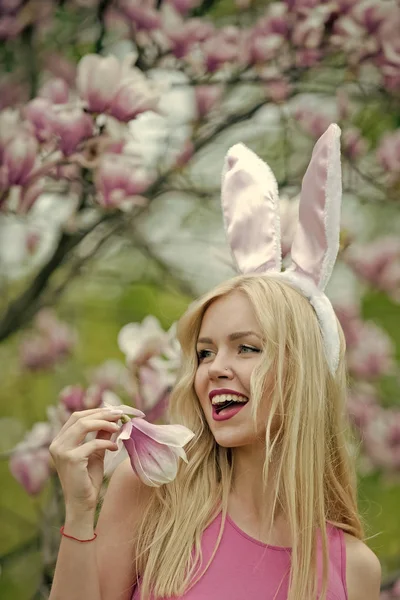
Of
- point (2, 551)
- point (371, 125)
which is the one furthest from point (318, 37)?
point (2, 551)

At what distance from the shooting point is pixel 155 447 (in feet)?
4.24

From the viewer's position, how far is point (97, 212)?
2.15 metres

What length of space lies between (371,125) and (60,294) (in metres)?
0.85

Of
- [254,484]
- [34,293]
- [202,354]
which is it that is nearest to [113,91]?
[34,293]

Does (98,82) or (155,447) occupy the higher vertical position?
(98,82)

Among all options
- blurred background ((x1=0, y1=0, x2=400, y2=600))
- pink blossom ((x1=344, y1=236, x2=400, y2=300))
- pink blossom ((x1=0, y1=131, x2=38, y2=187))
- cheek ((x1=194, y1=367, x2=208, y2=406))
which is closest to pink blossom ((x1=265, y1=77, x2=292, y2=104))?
blurred background ((x1=0, y1=0, x2=400, y2=600))

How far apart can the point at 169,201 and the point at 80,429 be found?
981 mm

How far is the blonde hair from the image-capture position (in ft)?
4.66

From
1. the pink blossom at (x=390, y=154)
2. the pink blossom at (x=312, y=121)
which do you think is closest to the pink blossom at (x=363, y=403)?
the pink blossom at (x=390, y=154)

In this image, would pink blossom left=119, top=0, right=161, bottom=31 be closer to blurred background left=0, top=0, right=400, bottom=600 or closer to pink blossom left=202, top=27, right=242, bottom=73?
blurred background left=0, top=0, right=400, bottom=600

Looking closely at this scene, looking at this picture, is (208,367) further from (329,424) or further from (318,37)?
(318,37)

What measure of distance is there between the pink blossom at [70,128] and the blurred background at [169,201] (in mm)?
70

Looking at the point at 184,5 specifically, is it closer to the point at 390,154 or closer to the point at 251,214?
the point at 390,154

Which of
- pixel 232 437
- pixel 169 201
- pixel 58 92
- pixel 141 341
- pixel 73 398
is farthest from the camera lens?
pixel 169 201
